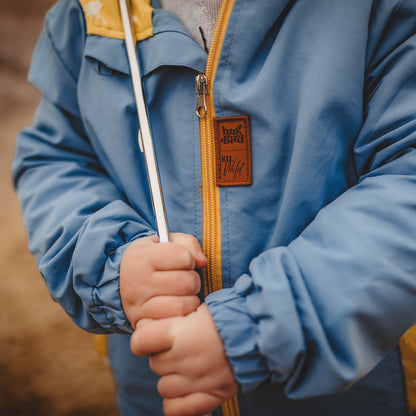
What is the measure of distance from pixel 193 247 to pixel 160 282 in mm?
70

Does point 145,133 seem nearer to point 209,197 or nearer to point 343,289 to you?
point 209,197

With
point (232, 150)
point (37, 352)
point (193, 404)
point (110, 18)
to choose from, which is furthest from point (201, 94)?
point (37, 352)

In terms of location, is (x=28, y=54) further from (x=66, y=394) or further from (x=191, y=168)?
(x=191, y=168)

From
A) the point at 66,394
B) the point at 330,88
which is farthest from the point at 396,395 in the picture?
the point at 66,394

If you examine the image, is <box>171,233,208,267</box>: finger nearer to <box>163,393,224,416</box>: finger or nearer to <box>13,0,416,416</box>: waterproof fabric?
<box>13,0,416,416</box>: waterproof fabric

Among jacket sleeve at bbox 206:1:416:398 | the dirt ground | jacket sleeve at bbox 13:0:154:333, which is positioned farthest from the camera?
the dirt ground

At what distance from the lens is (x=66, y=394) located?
4.09 ft

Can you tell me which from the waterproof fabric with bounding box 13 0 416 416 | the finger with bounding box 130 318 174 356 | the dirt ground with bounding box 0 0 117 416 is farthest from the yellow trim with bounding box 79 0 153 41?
the dirt ground with bounding box 0 0 117 416

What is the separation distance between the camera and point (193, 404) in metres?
0.39

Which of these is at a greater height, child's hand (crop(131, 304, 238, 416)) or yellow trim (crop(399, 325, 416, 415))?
child's hand (crop(131, 304, 238, 416))

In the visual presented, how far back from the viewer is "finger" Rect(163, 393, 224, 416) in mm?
393

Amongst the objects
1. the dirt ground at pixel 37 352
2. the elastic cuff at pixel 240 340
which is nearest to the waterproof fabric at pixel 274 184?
the elastic cuff at pixel 240 340

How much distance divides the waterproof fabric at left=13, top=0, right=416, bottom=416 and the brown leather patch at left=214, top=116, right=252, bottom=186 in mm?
12

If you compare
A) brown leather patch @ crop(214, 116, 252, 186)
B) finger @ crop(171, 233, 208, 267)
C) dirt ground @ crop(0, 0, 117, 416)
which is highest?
brown leather patch @ crop(214, 116, 252, 186)
